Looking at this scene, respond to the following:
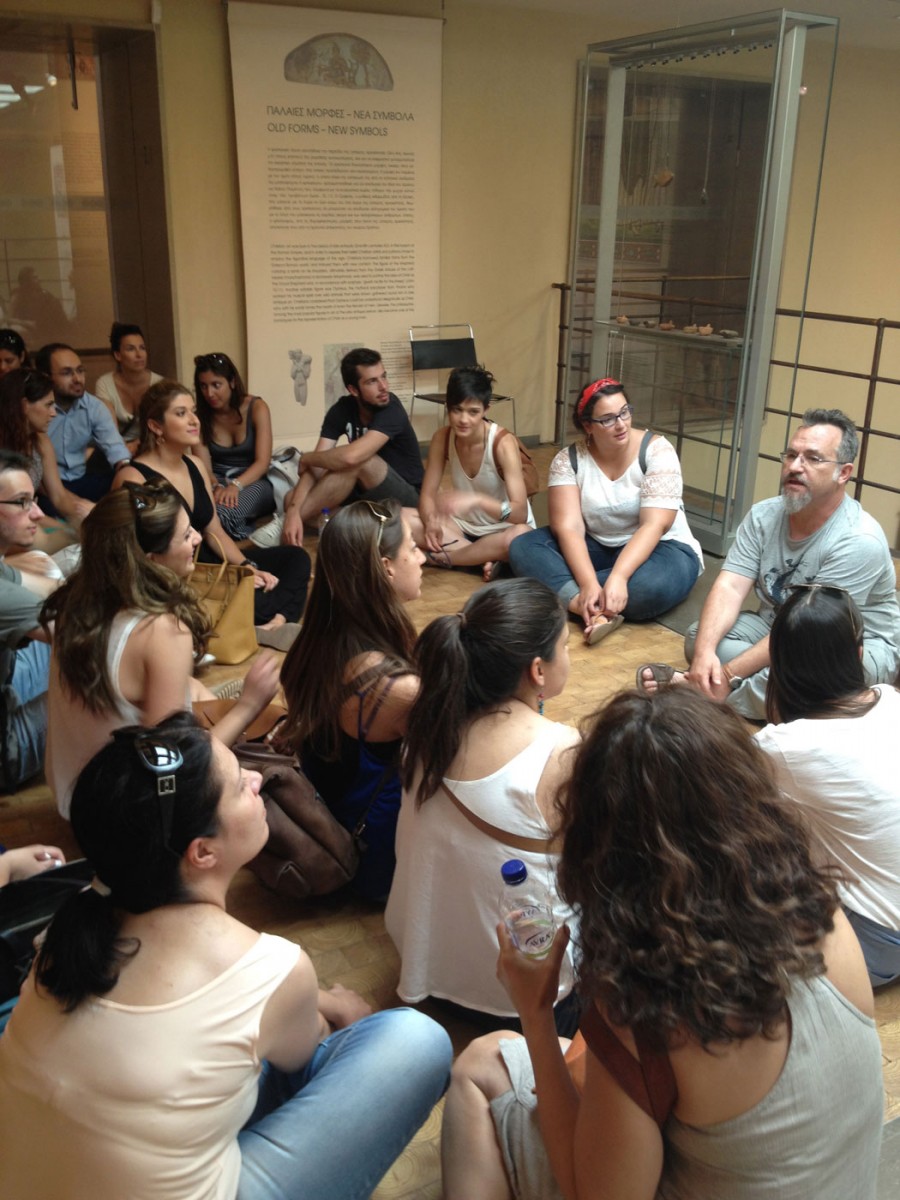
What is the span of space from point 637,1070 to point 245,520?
448cm

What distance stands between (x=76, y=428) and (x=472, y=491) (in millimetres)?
1929

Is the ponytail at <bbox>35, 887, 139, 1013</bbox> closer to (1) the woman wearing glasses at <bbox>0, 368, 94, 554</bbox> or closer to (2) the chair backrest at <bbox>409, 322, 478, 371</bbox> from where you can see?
(1) the woman wearing glasses at <bbox>0, 368, 94, 554</bbox>

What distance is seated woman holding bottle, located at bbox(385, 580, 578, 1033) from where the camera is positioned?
1818mm

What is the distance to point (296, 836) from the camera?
2301 millimetres

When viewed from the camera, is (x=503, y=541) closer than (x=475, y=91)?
Yes

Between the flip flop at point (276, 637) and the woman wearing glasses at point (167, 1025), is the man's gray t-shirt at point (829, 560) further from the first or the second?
the woman wearing glasses at point (167, 1025)

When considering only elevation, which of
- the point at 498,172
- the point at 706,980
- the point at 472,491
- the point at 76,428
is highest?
the point at 498,172

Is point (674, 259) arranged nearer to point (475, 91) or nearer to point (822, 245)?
point (475, 91)

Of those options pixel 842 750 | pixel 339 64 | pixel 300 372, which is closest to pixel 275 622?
pixel 842 750

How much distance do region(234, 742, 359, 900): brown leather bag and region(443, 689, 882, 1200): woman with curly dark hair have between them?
118 cm

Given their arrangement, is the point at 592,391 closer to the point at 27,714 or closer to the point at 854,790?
the point at 27,714

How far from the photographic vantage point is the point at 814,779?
1938 millimetres

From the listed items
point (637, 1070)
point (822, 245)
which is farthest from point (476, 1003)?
point (822, 245)

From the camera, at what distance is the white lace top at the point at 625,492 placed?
14.2ft
